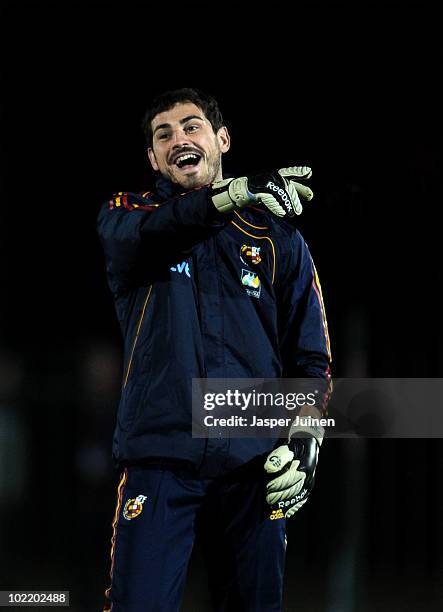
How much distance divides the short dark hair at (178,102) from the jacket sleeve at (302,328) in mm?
422

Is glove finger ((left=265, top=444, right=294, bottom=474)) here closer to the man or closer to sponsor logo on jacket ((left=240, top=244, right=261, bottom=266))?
the man

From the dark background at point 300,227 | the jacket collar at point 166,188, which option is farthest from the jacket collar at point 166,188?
the dark background at point 300,227

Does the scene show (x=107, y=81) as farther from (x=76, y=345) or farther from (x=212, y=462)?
(x=212, y=462)

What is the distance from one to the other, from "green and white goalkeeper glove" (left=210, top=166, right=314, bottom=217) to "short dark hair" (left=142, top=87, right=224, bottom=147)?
555 mm

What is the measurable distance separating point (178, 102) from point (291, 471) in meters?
1.00

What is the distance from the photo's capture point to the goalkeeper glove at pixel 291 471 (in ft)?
5.43

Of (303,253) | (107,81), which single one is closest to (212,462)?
(303,253)

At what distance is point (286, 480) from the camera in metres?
1.65

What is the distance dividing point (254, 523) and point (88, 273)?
2.42 metres

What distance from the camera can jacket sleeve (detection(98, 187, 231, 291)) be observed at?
1.54 metres

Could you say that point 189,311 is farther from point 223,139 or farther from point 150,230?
point 223,139

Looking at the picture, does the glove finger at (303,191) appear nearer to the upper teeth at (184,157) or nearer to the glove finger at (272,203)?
the glove finger at (272,203)

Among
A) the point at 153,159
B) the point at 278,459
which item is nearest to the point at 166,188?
the point at 153,159

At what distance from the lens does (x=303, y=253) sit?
193 centimetres
